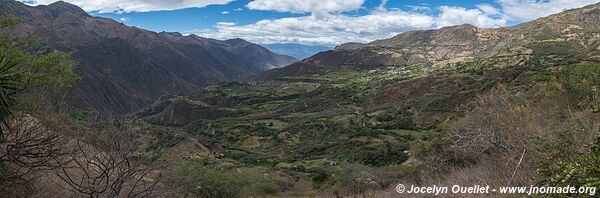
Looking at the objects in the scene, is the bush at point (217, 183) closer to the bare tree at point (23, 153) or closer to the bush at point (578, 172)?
the bare tree at point (23, 153)

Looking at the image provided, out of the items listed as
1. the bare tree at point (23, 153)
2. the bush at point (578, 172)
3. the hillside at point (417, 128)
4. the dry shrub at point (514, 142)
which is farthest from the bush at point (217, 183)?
the bush at point (578, 172)

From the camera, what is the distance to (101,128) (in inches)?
662

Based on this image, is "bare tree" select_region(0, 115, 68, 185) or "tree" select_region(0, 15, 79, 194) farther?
"bare tree" select_region(0, 115, 68, 185)

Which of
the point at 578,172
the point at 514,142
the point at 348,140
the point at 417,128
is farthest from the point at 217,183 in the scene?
the point at 417,128

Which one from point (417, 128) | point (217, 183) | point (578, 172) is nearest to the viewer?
point (578, 172)

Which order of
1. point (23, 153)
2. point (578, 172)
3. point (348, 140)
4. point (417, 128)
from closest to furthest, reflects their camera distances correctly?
point (578, 172)
point (23, 153)
point (348, 140)
point (417, 128)

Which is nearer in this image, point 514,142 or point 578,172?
point 578,172

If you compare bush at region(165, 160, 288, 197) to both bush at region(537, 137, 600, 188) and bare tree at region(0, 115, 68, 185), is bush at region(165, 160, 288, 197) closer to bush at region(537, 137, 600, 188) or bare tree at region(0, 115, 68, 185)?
bare tree at region(0, 115, 68, 185)

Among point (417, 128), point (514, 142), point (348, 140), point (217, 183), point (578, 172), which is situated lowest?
point (348, 140)

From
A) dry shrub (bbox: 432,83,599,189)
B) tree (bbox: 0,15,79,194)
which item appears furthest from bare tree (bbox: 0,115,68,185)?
dry shrub (bbox: 432,83,599,189)

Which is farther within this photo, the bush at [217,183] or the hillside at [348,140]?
the bush at [217,183]

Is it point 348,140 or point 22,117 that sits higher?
point 22,117

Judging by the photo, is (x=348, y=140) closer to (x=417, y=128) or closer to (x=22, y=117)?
(x=417, y=128)

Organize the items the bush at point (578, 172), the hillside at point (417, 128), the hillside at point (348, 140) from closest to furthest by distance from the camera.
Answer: the bush at point (578, 172), the hillside at point (348, 140), the hillside at point (417, 128)
